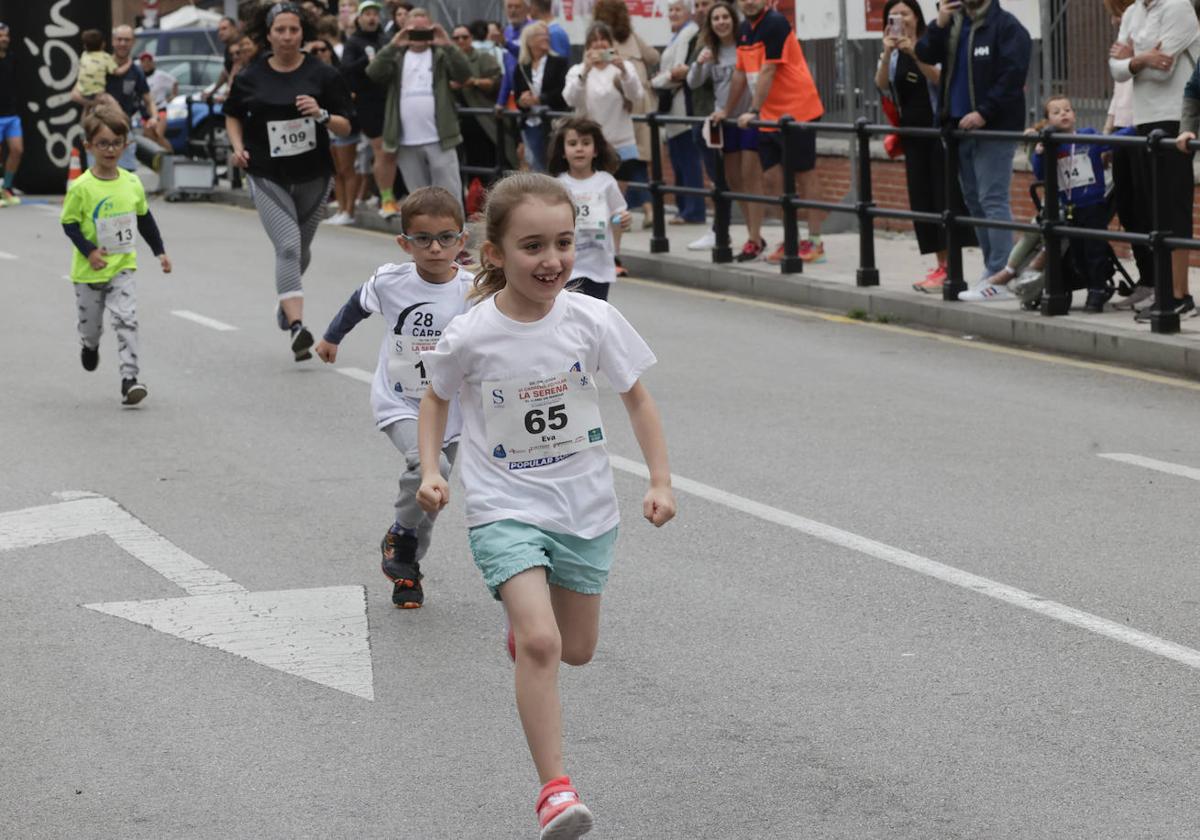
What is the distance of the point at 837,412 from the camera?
10.9 metres

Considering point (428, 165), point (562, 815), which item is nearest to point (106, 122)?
point (562, 815)

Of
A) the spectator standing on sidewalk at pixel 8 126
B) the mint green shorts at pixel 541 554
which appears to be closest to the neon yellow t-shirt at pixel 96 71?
the spectator standing on sidewalk at pixel 8 126

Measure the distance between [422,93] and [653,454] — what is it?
15.2m

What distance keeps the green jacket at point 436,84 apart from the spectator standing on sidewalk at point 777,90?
394 cm

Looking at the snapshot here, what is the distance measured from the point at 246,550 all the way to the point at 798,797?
3375mm

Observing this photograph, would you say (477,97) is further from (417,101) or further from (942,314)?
(942,314)

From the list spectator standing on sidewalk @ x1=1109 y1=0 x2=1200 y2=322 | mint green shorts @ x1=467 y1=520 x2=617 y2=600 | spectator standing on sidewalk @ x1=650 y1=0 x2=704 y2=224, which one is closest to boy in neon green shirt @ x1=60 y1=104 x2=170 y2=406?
spectator standing on sidewalk @ x1=1109 y1=0 x2=1200 y2=322

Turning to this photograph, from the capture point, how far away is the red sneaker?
4.58m

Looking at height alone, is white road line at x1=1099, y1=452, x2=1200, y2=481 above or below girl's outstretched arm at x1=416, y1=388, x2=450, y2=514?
below

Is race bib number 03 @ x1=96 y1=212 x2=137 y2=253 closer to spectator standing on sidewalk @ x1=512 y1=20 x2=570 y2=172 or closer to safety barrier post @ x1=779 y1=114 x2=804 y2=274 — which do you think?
safety barrier post @ x1=779 y1=114 x2=804 y2=274

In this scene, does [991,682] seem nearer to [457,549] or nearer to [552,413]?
[552,413]

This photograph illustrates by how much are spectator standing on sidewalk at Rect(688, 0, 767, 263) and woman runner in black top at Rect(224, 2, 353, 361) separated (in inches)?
172

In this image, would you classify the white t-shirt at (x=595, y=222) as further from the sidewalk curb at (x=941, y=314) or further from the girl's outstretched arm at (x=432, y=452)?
the girl's outstretched arm at (x=432, y=452)

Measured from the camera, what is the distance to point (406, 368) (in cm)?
716
